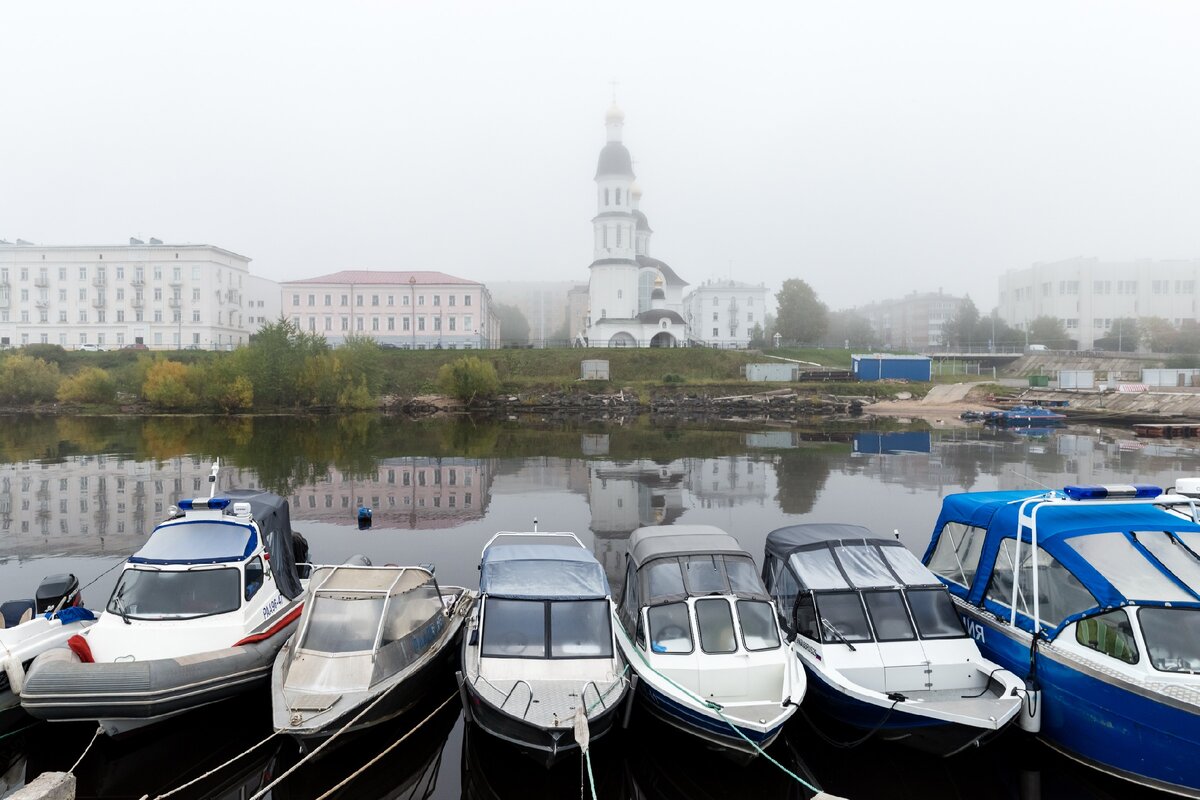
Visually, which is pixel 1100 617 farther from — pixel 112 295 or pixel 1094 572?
pixel 112 295

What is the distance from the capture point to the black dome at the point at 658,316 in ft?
283

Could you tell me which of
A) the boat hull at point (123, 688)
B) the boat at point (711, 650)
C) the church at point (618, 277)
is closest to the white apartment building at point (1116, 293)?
the church at point (618, 277)

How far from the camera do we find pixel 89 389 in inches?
2501

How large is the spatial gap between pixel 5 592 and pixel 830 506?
855 inches

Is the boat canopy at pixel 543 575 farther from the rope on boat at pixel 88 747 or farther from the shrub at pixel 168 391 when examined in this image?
the shrub at pixel 168 391

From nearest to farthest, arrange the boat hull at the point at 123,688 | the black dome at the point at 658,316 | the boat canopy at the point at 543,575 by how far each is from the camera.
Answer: the boat hull at the point at 123,688
the boat canopy at the point at 543,575
the black dome at the point at 658,316

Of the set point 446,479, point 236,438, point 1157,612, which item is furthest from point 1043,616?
point 236,438

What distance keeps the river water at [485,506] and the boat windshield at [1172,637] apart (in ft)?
5.22

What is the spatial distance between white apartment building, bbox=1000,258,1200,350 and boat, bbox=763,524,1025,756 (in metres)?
121

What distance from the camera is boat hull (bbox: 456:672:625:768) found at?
321 inches

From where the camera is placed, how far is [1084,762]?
866 cm

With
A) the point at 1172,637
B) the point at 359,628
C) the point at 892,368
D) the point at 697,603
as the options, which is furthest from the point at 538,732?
the point at 892,368

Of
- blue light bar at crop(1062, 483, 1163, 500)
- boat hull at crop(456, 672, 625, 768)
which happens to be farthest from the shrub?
blue light bar at crop(1062, 483, 1163, 500)

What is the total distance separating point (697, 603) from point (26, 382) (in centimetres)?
7359
